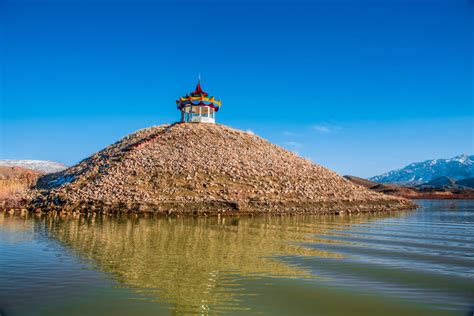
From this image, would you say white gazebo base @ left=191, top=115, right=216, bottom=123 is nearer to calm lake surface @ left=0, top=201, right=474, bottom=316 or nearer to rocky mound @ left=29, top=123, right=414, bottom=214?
rocky mound @ left=29, top=123, right=414, bottom=214

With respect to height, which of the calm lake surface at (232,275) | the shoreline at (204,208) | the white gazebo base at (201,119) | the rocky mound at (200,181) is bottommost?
the calm lake surface at (232,275)

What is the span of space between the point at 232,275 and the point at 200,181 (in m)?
33.0

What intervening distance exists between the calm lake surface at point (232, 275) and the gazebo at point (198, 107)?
46.1 m

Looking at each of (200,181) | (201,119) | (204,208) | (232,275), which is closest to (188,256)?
(232,275)

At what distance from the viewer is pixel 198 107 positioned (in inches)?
2630

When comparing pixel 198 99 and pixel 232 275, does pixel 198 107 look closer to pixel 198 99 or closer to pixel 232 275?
pixel 198 99

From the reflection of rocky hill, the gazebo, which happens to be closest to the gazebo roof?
the gazebo

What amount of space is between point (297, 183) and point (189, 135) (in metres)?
20.4

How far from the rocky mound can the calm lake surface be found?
18.1 metres

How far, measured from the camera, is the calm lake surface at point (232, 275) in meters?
9.67

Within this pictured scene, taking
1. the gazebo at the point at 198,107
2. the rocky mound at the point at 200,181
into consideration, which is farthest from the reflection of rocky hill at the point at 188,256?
the gazebo at the point at 198,107

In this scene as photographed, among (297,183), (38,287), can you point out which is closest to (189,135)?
(297,183)

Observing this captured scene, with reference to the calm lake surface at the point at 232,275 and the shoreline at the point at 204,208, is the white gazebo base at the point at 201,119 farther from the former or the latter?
the calm lake surface at the point at 232,275

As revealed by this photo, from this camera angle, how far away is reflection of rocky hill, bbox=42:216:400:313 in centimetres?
1074
